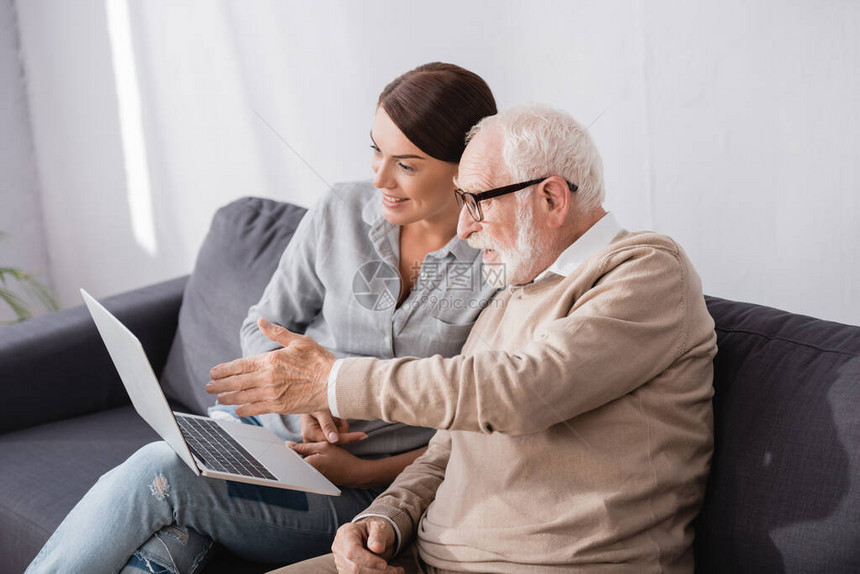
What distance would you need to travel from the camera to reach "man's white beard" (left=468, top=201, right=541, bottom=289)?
1.26m

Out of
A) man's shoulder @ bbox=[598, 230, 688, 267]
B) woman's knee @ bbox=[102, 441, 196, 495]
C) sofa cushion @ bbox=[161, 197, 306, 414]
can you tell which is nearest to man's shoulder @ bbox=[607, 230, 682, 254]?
man's shoulder @ bbox=[598, 230, 688, 267]

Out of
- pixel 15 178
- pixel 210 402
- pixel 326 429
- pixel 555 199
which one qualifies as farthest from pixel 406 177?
pixel 15 178

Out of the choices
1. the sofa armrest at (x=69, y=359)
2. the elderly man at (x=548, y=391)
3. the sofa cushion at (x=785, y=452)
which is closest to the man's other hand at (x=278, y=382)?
the elderly man at (x=548, y=391)

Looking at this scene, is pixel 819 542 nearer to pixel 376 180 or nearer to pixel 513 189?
pixel 513 189

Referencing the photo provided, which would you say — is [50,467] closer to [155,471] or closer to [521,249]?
[155,471]

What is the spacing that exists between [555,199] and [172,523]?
0.80 metres

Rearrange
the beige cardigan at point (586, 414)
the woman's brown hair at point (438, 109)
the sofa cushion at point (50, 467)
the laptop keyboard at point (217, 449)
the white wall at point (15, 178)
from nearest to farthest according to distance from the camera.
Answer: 1. the beige cardigan at point (586, 414)
2. the laptop keyboard at point (217, 449)
3. the woman's brown hair at point (438, 109)
4. the sofa cushion at point (50, 467)
5. the white wall at point (15, 178)

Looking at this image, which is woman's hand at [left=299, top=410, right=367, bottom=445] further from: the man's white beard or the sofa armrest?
the sofa armrest

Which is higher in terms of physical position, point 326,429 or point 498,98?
point 498,98

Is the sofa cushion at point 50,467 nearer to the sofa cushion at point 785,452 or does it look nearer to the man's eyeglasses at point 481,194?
the man's eyeglasses at point 481,194

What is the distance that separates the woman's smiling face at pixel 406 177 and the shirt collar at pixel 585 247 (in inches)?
13.6

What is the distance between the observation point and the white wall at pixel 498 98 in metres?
1.48

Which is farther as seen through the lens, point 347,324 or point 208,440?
point 347,324

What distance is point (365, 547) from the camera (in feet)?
4.19
